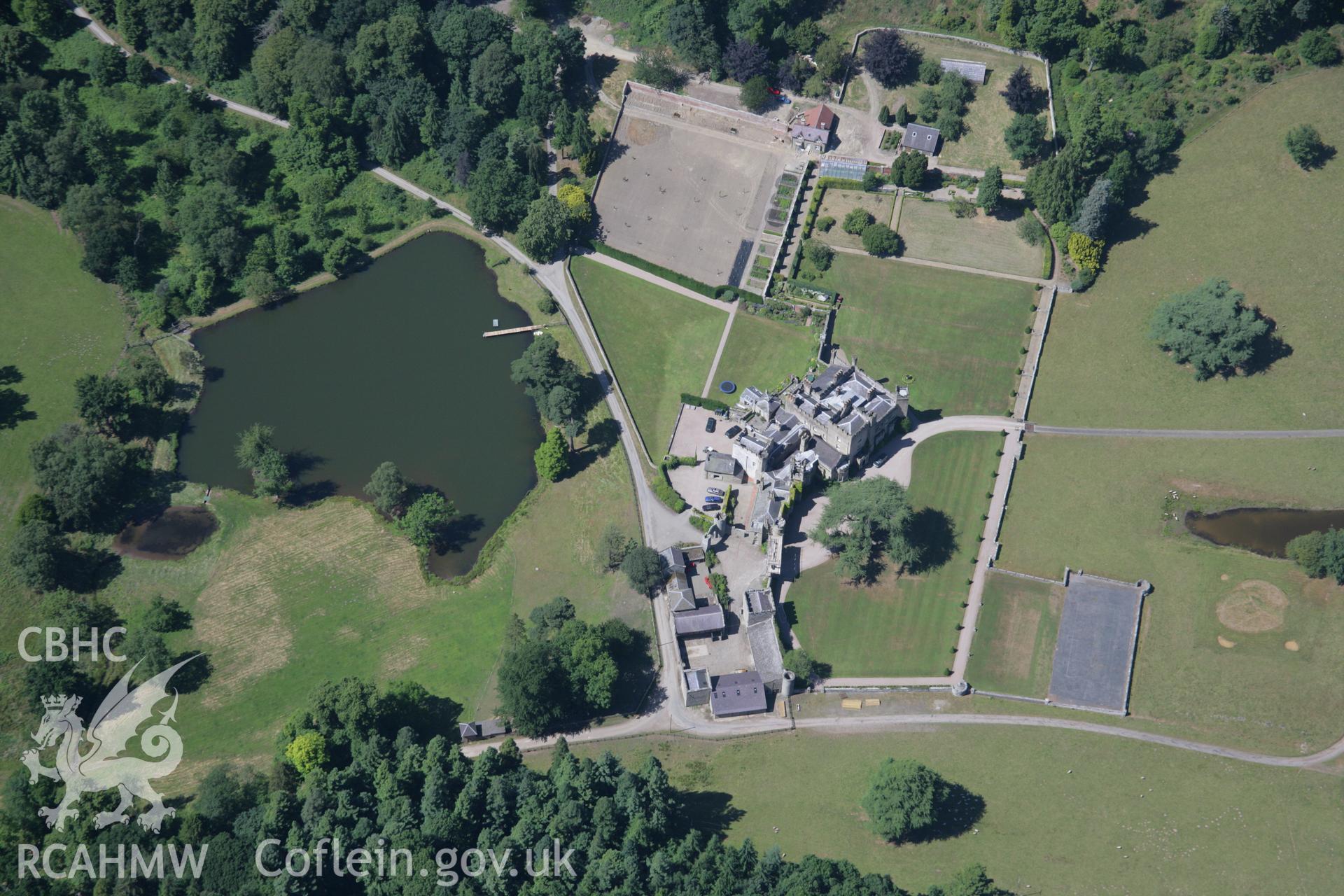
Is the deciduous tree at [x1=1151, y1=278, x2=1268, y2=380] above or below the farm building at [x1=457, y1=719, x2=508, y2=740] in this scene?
Answer: above

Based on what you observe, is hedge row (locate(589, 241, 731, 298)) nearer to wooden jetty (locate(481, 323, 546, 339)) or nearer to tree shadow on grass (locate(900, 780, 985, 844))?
wooden jetty (locate(481, 323, 546, 339))

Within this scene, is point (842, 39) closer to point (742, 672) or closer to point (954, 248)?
point (954, 248)

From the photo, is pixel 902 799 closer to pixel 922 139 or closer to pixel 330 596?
pixel 330 596

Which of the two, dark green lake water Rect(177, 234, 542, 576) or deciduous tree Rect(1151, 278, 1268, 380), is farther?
dark green lake water Rect(177, 234, 542, 576)

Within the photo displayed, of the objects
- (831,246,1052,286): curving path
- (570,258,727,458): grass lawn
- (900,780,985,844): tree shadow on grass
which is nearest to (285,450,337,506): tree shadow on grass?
(570,258,727,458): grass lawn

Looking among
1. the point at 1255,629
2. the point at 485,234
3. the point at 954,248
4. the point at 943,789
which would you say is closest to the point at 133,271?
the point at 485,234

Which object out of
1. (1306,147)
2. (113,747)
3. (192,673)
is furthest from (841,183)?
(113,747)
